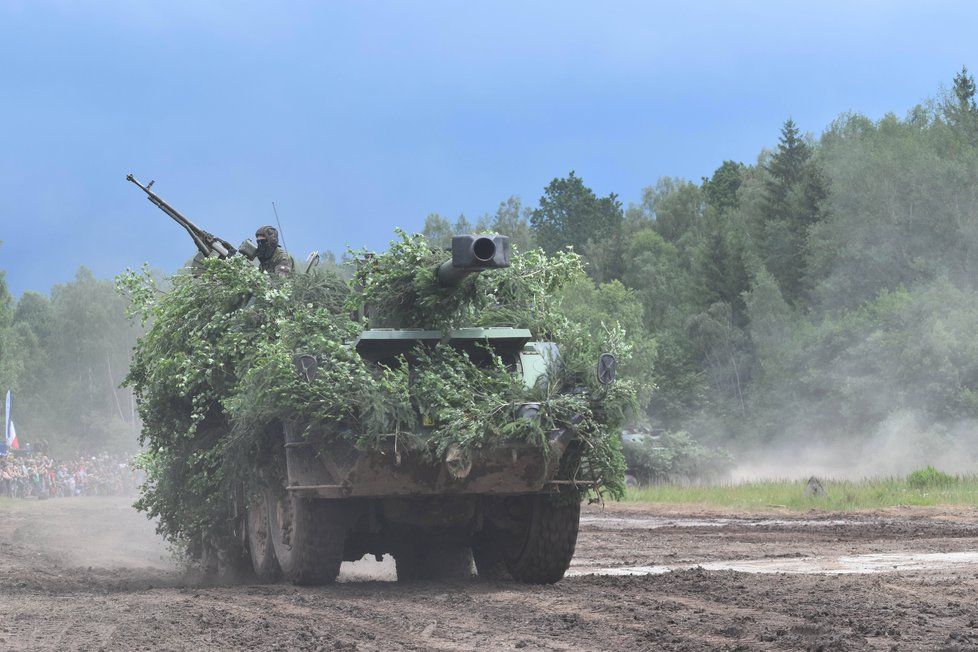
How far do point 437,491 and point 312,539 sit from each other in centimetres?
118

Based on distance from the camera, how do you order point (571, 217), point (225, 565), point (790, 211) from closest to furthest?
point (225, 565)
point (790, 211)
point (571, 217)

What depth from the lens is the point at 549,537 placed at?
434 inches

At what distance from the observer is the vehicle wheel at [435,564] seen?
12.8 metres

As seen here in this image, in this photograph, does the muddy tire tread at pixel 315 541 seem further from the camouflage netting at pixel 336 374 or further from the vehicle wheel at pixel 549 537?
the vehicle wheel at pixel 549 537

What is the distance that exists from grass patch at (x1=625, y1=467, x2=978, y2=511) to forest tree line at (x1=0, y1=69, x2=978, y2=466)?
1496 cm

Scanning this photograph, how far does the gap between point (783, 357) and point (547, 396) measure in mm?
46017

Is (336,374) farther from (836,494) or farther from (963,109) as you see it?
(963,109)

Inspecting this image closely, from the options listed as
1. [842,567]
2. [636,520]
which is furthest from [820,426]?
[842,567]

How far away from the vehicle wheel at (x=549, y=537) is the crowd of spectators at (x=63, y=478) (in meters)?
34.1

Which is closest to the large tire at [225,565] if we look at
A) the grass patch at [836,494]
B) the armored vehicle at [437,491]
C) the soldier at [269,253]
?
the armored vehicle at [437,491]

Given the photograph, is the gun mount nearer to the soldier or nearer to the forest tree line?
the soldier

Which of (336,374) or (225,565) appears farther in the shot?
(225,565)

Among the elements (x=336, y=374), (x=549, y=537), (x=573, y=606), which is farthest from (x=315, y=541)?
(x=573, y=606)

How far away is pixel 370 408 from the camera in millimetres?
10070
